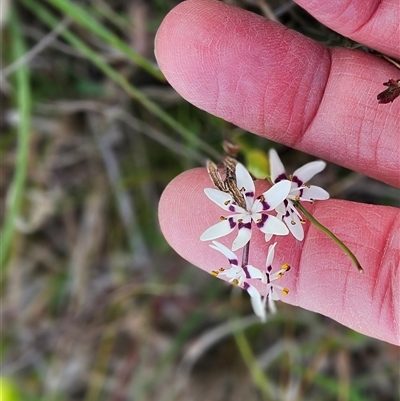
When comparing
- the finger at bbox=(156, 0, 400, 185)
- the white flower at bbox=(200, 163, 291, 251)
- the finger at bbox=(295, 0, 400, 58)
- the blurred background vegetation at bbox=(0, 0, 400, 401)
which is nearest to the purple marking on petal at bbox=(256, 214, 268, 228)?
the white flower at bbox=(200, 163, 291, 251)

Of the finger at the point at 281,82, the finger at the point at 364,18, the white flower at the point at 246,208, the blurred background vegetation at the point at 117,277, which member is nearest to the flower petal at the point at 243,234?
the white flower at the point at 246,208

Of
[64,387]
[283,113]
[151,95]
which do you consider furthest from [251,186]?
[64,387]

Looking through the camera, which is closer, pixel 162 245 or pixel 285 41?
pixel 285 41

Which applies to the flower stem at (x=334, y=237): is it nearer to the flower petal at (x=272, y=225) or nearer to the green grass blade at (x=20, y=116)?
the flower petal at (x=272, y=225)

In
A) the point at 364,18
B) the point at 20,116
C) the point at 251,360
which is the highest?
the point at 364,18

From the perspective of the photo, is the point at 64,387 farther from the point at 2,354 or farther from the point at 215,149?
the point at 215,149

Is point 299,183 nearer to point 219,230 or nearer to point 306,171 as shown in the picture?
point 306,171

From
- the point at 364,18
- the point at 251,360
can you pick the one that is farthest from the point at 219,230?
the point at 251,360
